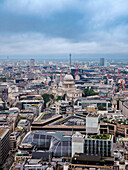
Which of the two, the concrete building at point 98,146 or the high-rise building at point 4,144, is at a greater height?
the concrete building at point 98,146

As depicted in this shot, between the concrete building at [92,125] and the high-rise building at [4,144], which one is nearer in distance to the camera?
the high-rise building at [4,144]

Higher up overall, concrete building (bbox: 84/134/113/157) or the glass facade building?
concrete building (bbox: 84/134/113/157)

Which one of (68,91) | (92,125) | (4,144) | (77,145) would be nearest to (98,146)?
(77,145)

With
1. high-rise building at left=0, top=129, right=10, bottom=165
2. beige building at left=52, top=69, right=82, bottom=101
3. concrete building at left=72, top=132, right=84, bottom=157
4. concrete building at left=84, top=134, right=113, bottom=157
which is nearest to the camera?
concrete building at left=84, top=134, right=113, bottom=157

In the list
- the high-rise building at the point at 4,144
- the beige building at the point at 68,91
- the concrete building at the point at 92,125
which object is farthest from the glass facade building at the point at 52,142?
the beige building at the point at 68,91

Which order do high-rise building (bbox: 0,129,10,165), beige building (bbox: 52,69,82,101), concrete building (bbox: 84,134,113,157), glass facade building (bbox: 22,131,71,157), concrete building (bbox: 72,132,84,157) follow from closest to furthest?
concrete building (bbox: 84,134,113,157), concrete building (bbox: 72,132,84,157), glass facade building (bbox: 22,131,71,157), high-rise building (bbox: 0,129,10,165), beige building (bbox: 52,69,82,101)

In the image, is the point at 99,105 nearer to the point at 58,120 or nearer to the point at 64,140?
the point at 58,120

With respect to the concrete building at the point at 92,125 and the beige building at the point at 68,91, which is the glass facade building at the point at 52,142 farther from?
the beige building at the point at 68,91

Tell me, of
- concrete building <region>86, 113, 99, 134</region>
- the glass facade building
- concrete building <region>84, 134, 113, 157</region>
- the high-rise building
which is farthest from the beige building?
concrete building <region>84, 134, 113, 157</region>

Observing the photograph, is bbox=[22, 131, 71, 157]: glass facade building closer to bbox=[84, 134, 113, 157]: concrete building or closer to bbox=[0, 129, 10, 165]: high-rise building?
bbox=[0, 129, 10, 165]: high-rise building

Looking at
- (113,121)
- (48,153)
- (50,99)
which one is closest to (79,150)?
(48,153)

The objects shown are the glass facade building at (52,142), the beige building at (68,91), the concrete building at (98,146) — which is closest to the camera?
the concrete building at (98,146)
